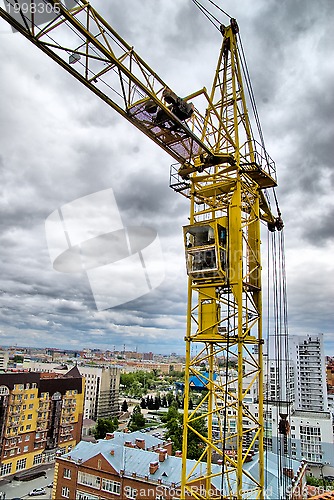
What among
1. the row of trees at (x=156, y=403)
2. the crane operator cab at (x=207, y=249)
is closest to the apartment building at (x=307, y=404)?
the row of trees at (x=156, y=403)

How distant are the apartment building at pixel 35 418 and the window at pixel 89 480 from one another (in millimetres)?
5660

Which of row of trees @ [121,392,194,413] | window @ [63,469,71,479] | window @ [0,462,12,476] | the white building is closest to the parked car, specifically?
window @ [63,469,71,479]

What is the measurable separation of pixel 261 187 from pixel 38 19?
15.1 ft

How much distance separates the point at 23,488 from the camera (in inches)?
454

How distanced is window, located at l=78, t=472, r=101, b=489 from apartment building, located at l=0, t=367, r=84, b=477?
566 cm

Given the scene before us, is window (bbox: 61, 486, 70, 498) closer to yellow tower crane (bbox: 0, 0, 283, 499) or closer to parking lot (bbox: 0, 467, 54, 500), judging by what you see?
parking lot (bbox: 0, 467, 54, 500)

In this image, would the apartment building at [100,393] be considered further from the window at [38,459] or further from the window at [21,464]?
the window at [21,464]

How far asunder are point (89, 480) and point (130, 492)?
1295 millimetres

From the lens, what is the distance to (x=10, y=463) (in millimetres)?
13602

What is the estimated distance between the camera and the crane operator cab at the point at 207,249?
216 inches

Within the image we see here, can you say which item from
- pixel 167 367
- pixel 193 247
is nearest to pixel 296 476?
pixel 193 247

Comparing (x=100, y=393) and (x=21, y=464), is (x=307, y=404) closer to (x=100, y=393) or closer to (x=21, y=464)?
(x=100, y=393)

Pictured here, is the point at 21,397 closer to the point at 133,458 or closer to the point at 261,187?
the point at 133,458

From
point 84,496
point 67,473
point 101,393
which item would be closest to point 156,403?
point 101,393
